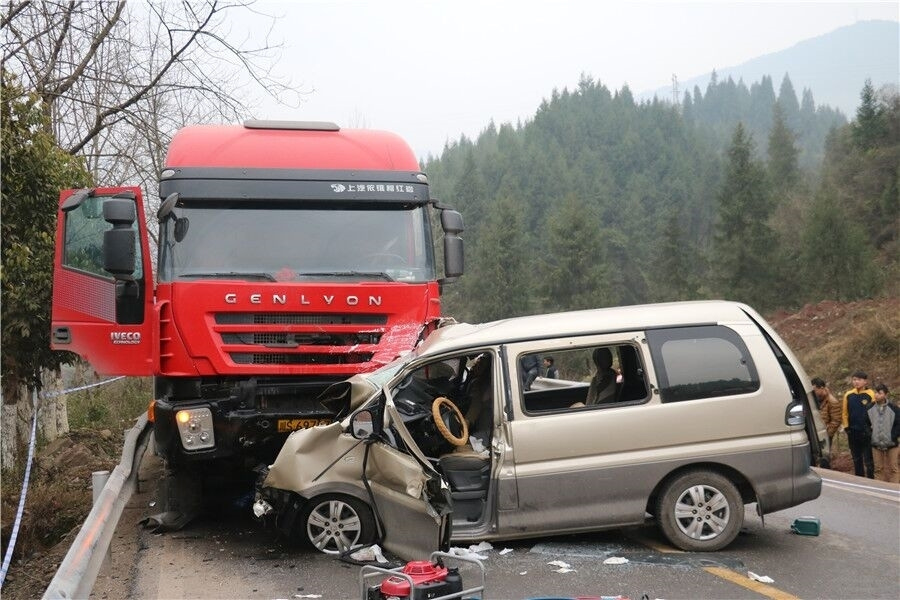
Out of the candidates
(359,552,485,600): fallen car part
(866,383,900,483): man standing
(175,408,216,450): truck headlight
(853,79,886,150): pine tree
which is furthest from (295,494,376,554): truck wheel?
(853,79,886,150): pine tree

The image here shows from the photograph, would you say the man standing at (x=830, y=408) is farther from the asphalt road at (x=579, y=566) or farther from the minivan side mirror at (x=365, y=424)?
the minivan side mirror at (x=365, y=424)

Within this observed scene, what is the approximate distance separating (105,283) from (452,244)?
134 inches

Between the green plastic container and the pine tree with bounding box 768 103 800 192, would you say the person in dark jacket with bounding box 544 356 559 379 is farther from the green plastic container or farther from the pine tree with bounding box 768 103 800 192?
the pine tree with bounding box 768 103 800 192

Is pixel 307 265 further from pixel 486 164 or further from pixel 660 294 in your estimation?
pixel 486 164

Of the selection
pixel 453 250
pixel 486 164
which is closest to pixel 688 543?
pixel 453 250

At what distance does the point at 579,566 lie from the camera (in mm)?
7102

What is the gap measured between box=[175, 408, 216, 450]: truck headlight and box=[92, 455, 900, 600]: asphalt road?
0.85 m

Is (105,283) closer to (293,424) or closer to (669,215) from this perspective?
(293,424)

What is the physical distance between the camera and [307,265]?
8.80 meters

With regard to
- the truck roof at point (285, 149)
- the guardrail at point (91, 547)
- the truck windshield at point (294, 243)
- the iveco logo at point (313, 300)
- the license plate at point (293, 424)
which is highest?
the truck roof at point (285, 149)

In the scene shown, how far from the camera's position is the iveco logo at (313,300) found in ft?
27.8

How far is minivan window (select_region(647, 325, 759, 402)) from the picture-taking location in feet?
24.8

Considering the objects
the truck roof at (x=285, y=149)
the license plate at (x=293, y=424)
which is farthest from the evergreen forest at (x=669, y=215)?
the license plate at (x=293, y=424)

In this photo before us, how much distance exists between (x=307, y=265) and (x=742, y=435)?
157 inches
